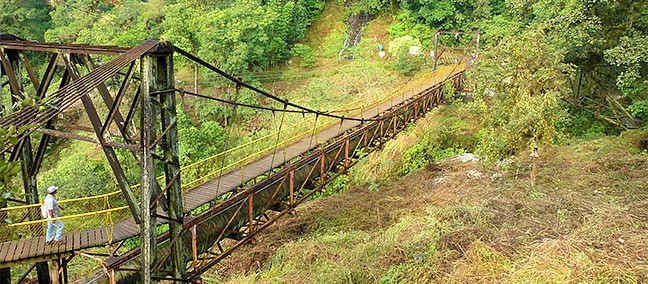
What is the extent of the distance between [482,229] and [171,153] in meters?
5.28

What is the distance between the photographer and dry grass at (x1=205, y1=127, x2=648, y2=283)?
6551 mm

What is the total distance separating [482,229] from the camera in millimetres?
7969

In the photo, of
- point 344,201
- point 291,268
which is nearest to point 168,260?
point 291,268

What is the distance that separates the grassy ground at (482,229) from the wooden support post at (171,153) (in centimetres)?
173

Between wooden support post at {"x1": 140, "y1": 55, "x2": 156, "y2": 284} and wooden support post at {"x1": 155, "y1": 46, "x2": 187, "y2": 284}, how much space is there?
0.18m

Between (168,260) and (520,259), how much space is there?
512 cm

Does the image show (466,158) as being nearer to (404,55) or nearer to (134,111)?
(134,111)

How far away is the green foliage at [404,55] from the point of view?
2497 centimetres

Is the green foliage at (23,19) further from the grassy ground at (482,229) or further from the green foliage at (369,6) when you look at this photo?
the grassy ground at (482,229)

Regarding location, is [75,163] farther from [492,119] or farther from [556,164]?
[556,164]

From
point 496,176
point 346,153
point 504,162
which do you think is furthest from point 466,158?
point 346,153

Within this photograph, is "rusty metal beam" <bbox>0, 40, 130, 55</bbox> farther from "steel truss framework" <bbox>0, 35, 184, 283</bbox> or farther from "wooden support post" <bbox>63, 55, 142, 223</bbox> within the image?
"wooden support post" <bbox>63, 55, 142, 223</bbox>

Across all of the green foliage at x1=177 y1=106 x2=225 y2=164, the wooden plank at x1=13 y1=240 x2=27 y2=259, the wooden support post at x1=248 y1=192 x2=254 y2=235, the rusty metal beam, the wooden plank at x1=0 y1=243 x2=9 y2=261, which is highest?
the rusty metal beam

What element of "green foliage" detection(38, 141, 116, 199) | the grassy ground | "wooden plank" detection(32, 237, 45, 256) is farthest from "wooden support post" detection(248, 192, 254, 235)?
"green foliage" detection(38, 141, 116, 199)
